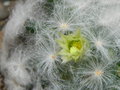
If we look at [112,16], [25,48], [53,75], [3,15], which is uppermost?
[3,15]

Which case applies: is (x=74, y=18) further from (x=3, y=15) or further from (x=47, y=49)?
(x=3, y=15)

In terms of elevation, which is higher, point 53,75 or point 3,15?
point 3,15

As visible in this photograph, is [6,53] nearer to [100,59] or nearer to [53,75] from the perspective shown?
[53,75]

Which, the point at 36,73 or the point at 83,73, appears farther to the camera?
the point at 36,73

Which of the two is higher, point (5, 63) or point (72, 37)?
point (5, 63)

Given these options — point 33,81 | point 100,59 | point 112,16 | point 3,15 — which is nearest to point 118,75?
point 100,59

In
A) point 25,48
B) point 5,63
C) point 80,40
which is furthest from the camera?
point 5,63

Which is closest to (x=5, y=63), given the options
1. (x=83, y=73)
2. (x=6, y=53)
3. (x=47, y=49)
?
(x=6, y=53)

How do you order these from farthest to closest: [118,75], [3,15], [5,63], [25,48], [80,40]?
1. [3,15]
2. [5,63]
3. [25,48]
4. [118,75]
5. [80,40]

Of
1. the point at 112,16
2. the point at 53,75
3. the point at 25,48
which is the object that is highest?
the point at 112,16
